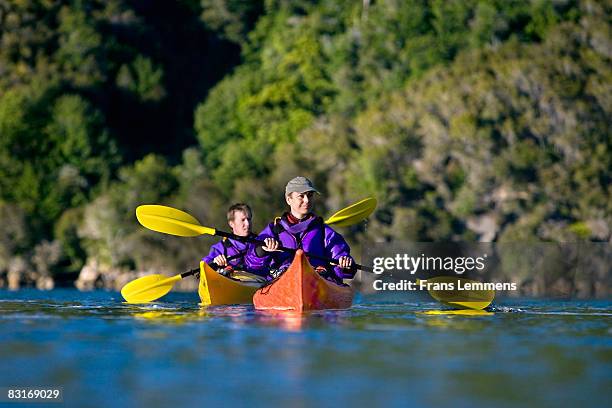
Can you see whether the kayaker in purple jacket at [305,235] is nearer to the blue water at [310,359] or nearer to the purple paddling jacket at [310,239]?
the purple paddling jacket at [310,239]

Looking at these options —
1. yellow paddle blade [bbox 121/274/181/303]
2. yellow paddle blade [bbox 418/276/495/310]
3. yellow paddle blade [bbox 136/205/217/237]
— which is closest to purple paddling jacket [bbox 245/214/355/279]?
yellow paddle blade [bbox 418/276/495/310]

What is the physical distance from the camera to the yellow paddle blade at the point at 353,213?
25.3 meters

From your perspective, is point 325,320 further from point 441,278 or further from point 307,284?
point 441,278

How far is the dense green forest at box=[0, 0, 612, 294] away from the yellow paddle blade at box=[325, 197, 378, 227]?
30.5 metres

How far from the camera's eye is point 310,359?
14219 millimetres

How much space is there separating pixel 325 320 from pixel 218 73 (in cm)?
8493

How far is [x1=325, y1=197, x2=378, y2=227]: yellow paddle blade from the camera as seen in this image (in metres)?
25.3

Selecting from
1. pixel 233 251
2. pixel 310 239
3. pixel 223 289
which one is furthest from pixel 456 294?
pixel 233 251

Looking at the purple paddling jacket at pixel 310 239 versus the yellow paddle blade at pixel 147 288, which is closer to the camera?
the purple paddling jacket at pixel 310 239

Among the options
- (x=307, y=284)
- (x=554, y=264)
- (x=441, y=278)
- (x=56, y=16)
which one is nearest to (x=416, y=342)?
(x=307, y=284)

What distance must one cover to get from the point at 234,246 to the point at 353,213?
2590 mm

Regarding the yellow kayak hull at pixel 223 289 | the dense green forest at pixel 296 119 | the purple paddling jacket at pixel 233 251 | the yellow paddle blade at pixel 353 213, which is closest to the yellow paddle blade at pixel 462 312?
the yellow kayak hull at pixel 223 289

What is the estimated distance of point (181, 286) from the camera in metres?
53.9

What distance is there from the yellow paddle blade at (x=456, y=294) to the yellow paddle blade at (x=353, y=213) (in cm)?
317
